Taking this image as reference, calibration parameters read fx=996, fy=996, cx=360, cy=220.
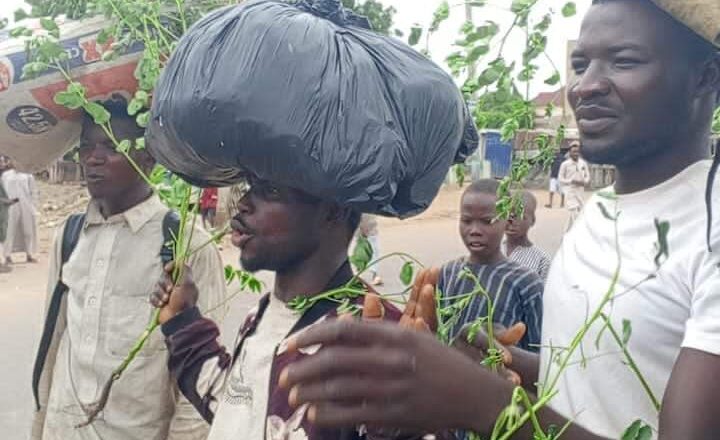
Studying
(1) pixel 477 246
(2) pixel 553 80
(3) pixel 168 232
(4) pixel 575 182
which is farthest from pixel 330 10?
(4) pixel 575 182

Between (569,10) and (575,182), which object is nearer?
A: (569,10)

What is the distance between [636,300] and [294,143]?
2.03 feet

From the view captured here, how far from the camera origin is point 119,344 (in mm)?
2742

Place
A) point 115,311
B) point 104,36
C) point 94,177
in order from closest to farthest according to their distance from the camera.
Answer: point 104,36, point 115,311, point 94,177

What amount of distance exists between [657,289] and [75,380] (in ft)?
6.02

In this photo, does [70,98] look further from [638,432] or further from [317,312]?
[638,432]

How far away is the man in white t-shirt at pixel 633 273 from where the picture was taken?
1219 millimetres

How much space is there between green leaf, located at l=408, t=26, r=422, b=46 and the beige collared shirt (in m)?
1.05

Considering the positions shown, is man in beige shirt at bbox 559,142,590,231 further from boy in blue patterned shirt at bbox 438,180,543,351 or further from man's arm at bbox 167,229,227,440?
man's arm at bbox 167,229,227,440

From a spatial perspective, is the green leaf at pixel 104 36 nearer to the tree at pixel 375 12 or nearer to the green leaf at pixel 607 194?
the tree at pixel 375 12

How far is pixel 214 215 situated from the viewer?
7.25 meters

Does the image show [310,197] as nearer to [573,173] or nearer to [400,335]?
[400,335]

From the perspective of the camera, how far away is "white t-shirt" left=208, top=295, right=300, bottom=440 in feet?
6.12

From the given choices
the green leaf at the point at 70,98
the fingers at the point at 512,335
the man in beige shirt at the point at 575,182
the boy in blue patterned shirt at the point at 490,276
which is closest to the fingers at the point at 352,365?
the fingers at the point at 512,335
